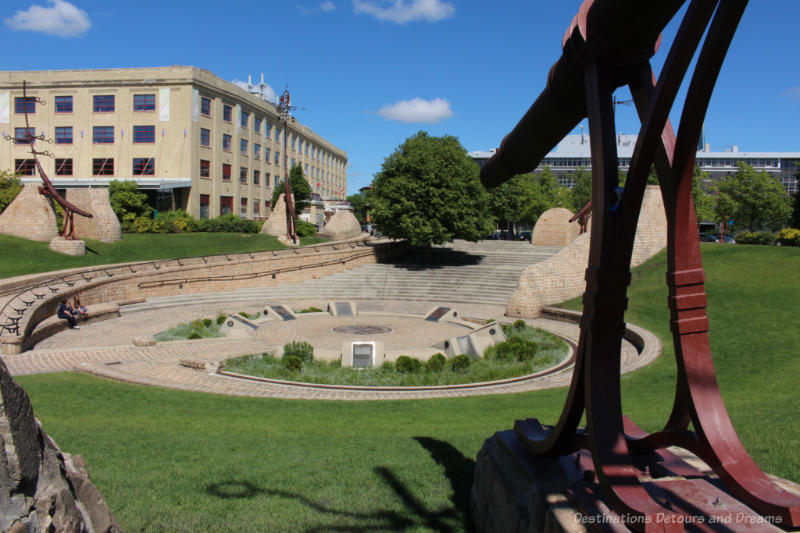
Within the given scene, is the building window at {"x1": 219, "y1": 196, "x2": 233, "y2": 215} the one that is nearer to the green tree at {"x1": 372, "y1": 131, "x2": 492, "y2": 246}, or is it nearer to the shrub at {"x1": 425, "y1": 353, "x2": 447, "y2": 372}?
the green tree at {"x1": 372, "y1": 131, "x2": 492, "y2": 246}

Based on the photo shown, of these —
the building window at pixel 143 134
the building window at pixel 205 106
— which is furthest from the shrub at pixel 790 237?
the building window at pixel 143 134

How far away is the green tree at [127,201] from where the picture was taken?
4541 centimetres

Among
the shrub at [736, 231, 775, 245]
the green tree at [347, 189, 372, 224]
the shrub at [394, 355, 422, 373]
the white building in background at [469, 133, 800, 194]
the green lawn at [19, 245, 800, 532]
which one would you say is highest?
the white building in background at [469, 133, 800, 194]

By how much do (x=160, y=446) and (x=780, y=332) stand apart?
59.3 ft

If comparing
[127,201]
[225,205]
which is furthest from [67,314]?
[225,205]

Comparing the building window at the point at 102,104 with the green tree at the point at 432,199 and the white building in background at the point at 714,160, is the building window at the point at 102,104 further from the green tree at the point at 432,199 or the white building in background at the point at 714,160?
the white building in background at the point at 714,160

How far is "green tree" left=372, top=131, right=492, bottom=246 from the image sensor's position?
39188 mm

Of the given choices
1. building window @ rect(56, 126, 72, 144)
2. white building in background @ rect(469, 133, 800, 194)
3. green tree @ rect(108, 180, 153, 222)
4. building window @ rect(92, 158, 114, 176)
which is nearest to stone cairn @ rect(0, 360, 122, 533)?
green tree @ rect(108, 180, 153, 222)

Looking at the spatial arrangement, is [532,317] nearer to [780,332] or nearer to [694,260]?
[780,332]

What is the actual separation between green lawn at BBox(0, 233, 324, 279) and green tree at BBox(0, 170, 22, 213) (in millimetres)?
12371

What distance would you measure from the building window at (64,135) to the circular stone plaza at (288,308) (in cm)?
3269

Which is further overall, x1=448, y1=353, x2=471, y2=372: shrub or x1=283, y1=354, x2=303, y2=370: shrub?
x1=448, y1=353, x2=471, y2=372: shrub

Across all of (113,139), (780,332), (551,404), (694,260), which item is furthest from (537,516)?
(113,139)

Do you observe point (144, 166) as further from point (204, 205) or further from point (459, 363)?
point (459, 363)
